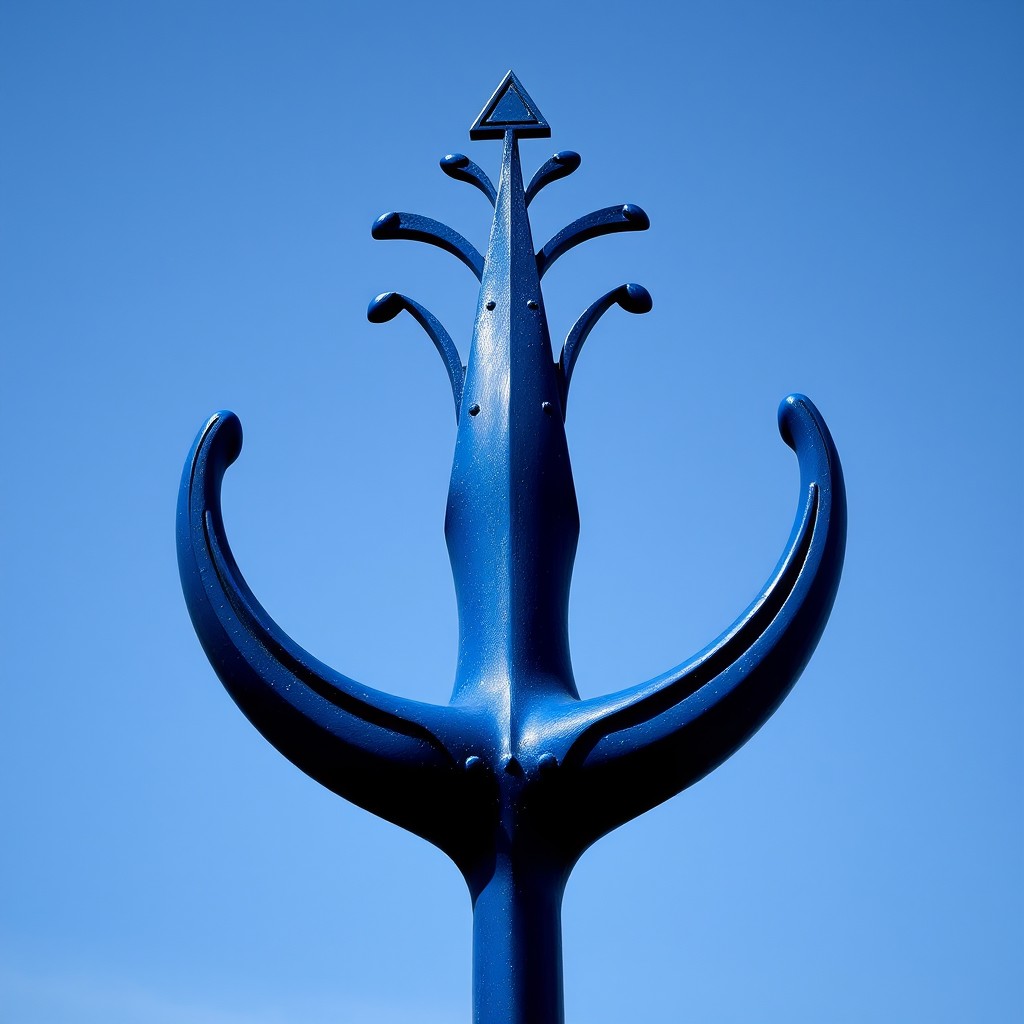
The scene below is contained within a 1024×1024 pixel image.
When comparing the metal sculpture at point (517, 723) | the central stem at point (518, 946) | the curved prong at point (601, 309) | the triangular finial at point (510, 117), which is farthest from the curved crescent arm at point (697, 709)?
the triangular finial at point (510, 117)

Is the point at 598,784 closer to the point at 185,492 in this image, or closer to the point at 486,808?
the point at 486,808

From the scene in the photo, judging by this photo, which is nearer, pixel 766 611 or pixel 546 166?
pixel 766 611

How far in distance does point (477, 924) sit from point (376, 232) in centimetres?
218

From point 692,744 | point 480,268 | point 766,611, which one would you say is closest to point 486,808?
point 692,744

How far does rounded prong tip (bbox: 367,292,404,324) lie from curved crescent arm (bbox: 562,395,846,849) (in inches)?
59.8

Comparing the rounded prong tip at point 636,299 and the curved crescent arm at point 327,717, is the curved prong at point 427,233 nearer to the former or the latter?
the rounded prong tip at point 636,299

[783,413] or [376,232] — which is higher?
[376,232]

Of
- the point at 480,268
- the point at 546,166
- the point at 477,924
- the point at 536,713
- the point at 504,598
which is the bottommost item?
the point at 477,924

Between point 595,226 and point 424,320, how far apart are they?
24.7 inches

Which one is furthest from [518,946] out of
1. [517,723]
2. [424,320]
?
[424,320]

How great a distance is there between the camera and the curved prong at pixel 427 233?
478 cm

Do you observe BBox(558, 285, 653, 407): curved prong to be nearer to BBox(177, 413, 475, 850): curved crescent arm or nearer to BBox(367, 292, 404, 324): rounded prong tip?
BBox(367, 292, 404, 324): rounded prong tip

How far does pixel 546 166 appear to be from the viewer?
5.07 m

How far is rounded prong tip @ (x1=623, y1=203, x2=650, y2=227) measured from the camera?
481cm
